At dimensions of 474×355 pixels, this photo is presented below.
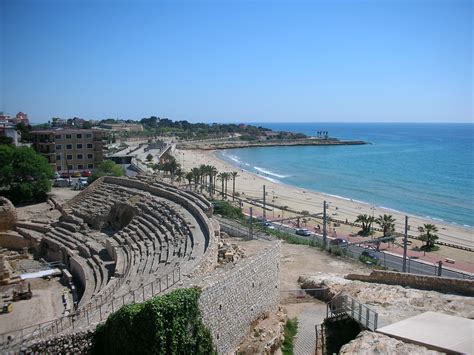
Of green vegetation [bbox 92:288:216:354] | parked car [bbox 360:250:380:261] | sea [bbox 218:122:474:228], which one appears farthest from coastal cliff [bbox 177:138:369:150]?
green vegetation [bbox 92:288:216:354]

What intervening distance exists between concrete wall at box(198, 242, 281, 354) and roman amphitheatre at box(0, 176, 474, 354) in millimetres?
41

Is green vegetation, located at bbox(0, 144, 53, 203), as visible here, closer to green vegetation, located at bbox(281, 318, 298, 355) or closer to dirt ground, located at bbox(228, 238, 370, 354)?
dirt ground, located at bbox(228, 238, 370, 354)

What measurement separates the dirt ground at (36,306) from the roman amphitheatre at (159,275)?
0.21ft

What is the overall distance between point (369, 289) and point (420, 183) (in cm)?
6637

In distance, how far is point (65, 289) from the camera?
2575 centimetres

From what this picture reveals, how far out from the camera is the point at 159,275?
18.6 m

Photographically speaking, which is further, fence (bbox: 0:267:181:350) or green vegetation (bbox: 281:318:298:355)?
green vegetation (bbox: 281:318:298:355)

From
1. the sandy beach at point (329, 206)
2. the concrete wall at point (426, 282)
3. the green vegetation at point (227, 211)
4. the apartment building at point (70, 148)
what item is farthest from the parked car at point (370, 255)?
the apartment building at point (70, 148)

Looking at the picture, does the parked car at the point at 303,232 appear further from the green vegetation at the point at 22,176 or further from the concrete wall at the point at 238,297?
the green vegetation at the point at 22,176

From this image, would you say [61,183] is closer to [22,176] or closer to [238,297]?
[22,176]

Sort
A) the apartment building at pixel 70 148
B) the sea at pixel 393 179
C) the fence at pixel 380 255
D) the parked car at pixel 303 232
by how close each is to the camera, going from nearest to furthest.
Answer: the fence at pixel 380 255 < the parked car at pixel 303 232 < the sea at pixel 393 179 < the apartment building at pixel 70 148

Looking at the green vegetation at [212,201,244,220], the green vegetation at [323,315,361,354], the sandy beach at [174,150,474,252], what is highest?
the green vegetation at [323,315,361,354]

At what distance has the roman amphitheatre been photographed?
49.2 ft

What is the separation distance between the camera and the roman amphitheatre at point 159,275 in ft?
49.2
